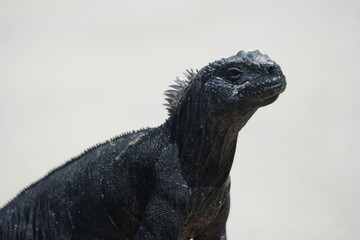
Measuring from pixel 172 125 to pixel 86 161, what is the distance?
633mm

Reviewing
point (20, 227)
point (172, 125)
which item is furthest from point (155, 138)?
point (20, 227)

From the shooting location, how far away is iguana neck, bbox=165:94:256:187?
4.03 metres

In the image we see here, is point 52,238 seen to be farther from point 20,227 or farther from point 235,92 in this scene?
point 235,92

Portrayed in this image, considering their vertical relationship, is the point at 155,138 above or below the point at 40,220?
above

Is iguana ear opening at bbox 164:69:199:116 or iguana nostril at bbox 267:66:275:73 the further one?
iguana ear opening at bbox 164:69:199:116

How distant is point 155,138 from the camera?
427cm

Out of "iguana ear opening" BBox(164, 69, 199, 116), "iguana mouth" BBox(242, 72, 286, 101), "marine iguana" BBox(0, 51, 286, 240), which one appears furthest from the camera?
"iguana ear opening" BBox(164, 69, 199, 116)

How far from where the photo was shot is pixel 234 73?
400 cm

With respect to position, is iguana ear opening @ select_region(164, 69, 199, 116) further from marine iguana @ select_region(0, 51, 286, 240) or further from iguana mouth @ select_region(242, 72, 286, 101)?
iguana mouth @ select_region(242, 72, 286, 101)

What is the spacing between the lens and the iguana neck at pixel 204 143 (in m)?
4.03

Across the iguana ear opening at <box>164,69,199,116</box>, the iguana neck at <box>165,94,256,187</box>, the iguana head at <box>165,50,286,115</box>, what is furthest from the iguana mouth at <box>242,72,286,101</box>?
the iguana ear opening at <box>164,69,199,116</box>

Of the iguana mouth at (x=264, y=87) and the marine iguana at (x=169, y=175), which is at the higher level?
the iguana mouth at (x=264, y=87)

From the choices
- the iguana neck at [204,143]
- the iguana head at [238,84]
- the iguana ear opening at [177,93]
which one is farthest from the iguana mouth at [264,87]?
the iguana ear opening at [177,93]

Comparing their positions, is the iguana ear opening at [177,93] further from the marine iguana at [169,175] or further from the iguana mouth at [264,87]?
the iguana mouth at [264,87]
